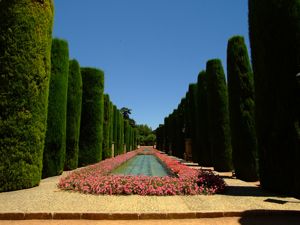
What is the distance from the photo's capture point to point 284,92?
947 cm

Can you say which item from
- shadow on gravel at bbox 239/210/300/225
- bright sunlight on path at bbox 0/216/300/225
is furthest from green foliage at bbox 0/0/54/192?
shadow on gravel at bbox 239/210/300/225

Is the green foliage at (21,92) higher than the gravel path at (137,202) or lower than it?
higher

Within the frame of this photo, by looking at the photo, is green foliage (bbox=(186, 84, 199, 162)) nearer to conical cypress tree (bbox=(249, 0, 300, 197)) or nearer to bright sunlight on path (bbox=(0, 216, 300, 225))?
conical cypress tree (bbox=(249, 0, 300, 197))

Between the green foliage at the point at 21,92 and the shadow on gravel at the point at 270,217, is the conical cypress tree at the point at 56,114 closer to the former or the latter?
the green foliage at the point at 21,92

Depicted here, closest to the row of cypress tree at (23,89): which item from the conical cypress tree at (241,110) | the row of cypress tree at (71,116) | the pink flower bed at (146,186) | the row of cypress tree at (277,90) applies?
the pink flower bed at (146,186)

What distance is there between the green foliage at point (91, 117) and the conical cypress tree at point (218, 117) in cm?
798

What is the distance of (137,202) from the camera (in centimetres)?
793

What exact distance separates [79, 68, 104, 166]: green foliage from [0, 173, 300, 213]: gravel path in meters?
11.6

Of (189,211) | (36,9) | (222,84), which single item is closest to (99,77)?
(222,84)

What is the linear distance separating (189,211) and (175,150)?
3228 centimetres

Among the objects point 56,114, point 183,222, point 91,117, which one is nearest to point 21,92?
point 56,114

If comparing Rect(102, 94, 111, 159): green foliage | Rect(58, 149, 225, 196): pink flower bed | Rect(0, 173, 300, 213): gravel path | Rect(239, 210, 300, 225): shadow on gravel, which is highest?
Rect(102, 94, 111, 159): green foliage

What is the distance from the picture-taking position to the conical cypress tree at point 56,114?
1431 cm

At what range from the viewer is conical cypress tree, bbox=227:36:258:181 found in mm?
13398
